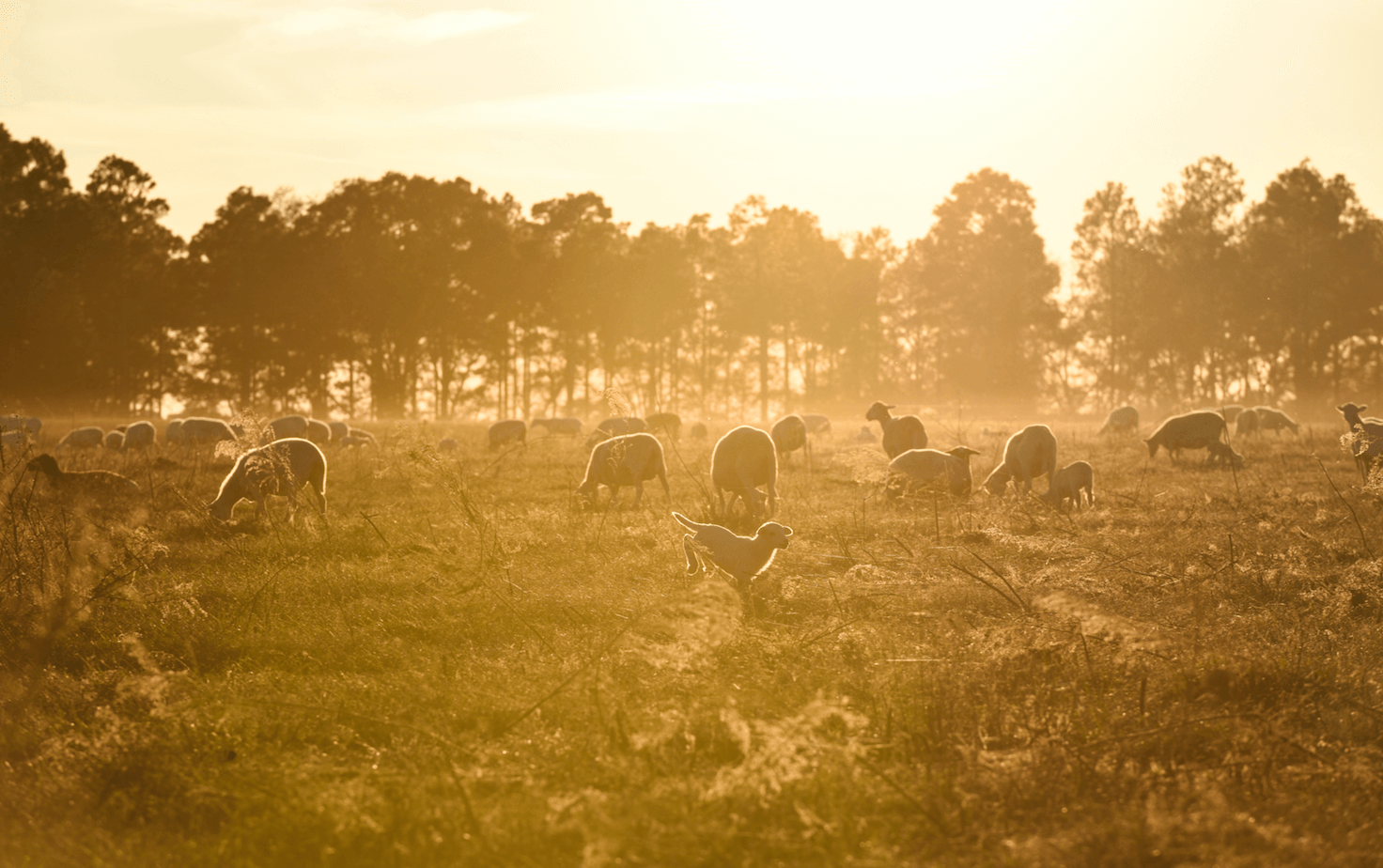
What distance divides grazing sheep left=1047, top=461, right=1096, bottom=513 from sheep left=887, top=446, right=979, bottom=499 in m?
1.27

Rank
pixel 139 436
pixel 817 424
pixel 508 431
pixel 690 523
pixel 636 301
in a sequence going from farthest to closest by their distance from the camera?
pixel 636 301 → pixel 817 424 → pixel 508 431 → pixel 139 436 → pixel 690 523

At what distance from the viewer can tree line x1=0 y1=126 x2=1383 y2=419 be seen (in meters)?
43.4

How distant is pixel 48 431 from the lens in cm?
2797

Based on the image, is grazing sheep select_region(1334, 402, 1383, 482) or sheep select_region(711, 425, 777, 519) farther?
grazing sheep select_region(1334, 402, 1383, 482)

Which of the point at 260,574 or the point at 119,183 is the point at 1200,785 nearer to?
the point at 260,574

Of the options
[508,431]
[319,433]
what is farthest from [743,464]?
[319,433]

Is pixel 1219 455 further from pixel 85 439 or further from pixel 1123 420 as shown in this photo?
pixel 85 439

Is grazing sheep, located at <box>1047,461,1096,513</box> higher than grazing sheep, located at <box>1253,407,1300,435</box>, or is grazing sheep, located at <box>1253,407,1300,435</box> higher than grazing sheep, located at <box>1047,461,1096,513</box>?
grazing sheep, located at <box>1253,407,1300,435</box>

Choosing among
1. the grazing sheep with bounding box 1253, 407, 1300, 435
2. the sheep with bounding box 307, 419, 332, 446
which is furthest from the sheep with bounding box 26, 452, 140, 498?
the grazing sheep with bounding box 1253, 407, 1300, 435

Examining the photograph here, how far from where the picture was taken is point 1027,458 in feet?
48.2

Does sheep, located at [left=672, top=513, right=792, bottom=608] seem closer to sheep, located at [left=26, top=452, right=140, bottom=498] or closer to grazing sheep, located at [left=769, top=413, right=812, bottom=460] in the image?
sheep, located at [left=26, top=452, right=140, bottom=498]

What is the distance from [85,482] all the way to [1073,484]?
13456 millimetres

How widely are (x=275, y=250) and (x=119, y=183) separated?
692 centimetres

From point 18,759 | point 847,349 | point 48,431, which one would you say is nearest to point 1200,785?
point 18,759
